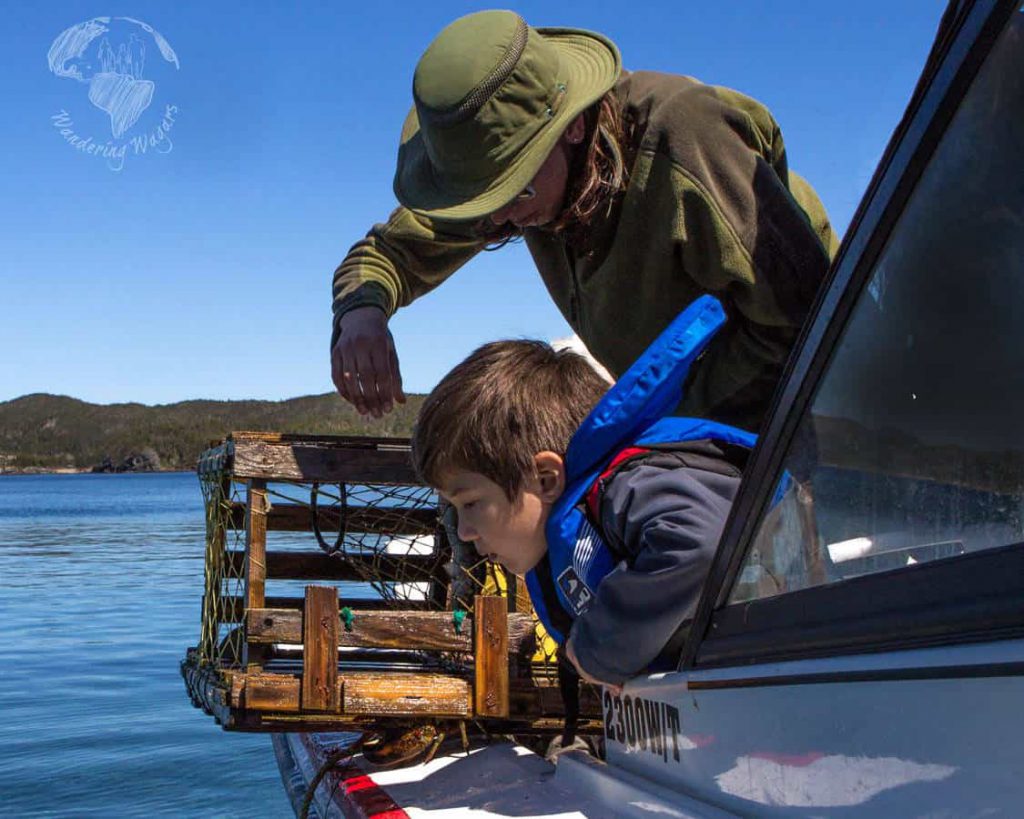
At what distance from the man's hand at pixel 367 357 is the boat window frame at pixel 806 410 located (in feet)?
6.38

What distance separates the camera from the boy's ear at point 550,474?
102 inches

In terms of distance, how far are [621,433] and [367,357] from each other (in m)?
1.58

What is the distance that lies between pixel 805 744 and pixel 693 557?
0.52 m

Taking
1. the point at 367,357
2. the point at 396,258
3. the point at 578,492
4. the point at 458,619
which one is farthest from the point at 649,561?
the point at 396,258

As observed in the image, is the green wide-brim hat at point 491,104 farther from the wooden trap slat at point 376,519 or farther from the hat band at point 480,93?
the wooden trap slat at point 376,519

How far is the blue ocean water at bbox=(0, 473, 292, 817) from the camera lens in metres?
8.41

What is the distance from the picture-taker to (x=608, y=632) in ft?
7.54

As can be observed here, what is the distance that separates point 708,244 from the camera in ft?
9.50

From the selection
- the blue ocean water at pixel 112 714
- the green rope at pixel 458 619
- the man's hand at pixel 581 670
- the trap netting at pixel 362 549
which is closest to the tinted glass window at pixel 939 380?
the man's hand at pixel 581 670

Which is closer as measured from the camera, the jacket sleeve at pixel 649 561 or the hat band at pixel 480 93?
the jacket sleeve at pixel 649 561

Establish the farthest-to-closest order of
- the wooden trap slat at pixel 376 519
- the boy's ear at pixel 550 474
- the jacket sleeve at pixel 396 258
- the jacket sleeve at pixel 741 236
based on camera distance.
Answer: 1. the wooden trap slat at pixel 376 519
2. the jacket sleeve at pixel 396 258
3. the jacket sleeve at pixel 741 236
4. the boy's ear at pixel 550 474

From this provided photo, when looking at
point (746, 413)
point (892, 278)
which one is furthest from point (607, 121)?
point (892, 278)

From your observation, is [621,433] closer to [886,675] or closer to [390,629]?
[886,675]

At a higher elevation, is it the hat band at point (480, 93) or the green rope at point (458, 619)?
the hat band at point (480, 93)
